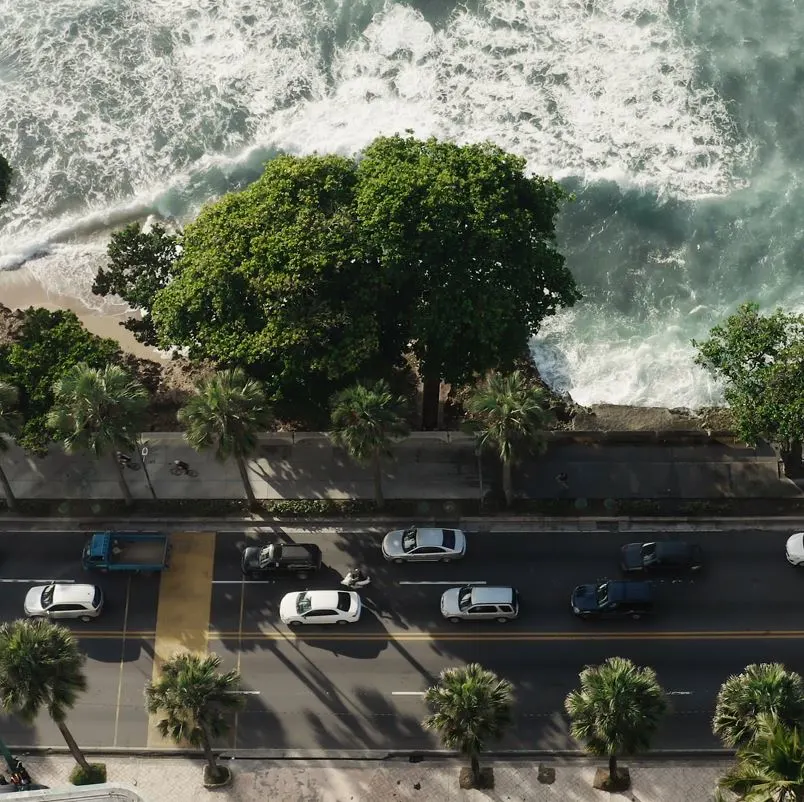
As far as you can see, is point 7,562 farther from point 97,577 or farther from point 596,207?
point 596,207

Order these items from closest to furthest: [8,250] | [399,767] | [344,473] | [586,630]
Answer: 1. [399,767]
2. [586,630]
3. [344,473]
4. [8,250]

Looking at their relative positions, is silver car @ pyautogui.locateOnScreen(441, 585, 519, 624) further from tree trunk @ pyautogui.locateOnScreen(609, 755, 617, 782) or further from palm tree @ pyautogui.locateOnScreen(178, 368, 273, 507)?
palm tree @ pyautogui.locateOnScreen(178, 368, 273, 507)

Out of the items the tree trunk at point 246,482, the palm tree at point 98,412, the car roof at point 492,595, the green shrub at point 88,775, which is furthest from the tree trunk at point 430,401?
the green shrub at point 88,775

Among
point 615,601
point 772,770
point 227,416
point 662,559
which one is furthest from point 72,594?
point 772,770

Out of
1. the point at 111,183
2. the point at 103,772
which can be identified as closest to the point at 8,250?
the point at 111,183

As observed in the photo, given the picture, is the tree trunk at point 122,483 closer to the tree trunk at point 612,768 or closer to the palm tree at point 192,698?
the palm tree at point 192,698
